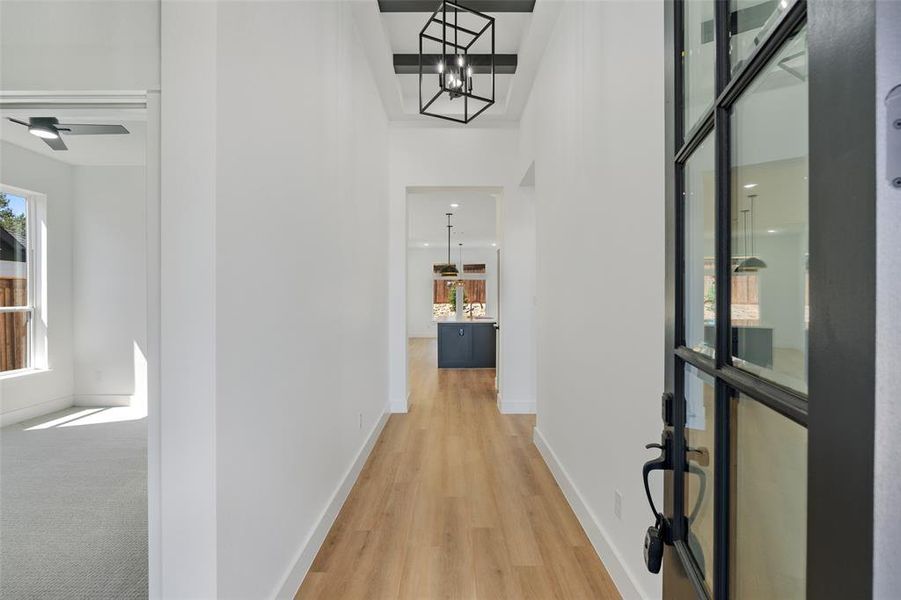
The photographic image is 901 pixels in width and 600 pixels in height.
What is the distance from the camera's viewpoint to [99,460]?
10.3 ft

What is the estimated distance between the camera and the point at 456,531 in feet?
7.59

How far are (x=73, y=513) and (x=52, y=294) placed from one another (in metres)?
2.95

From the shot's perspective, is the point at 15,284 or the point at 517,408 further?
the point at 517,408

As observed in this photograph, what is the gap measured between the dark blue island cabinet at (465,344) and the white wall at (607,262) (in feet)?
14.2

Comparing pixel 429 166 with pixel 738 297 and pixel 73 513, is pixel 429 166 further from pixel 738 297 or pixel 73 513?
pixel 738 297

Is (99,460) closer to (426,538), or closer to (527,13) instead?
(426,538)

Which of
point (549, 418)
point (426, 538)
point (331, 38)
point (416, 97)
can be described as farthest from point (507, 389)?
point (331, 38)

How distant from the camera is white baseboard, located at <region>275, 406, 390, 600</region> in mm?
1745

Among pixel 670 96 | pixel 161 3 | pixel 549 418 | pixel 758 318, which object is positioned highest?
pixel 161 3

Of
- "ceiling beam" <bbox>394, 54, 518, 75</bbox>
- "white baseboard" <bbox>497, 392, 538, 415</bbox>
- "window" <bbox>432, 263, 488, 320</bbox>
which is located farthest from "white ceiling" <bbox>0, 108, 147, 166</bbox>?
"window" <bbox>432, 263, 488, 320</bbox>

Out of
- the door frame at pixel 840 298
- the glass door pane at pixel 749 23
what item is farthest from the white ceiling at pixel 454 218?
the door frame at pixel 840 298

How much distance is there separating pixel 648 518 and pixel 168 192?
1963 mm

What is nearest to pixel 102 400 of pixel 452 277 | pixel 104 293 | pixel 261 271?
pixel 104 293

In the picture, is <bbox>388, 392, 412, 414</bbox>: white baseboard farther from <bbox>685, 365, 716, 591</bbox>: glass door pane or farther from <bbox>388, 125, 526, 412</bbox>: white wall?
<bbox>685, 365, 716, 591</bbox>: glass door pane
